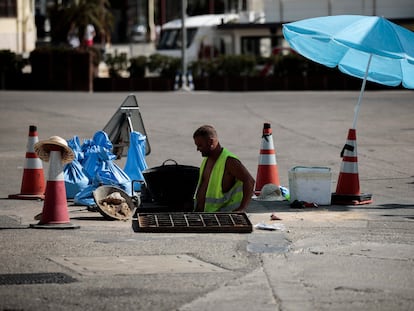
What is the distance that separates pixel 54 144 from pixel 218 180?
1671 mm

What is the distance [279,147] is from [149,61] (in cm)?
2454

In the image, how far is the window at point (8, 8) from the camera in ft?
180

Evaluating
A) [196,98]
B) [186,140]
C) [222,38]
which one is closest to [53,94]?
[196,98]

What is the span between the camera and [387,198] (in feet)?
41.9

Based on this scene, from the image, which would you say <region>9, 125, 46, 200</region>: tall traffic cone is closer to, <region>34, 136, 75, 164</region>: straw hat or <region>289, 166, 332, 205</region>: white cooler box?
<region>34, 136, 75, 164</region>: straw hat

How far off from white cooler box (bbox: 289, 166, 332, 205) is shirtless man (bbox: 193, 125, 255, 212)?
3.73ft

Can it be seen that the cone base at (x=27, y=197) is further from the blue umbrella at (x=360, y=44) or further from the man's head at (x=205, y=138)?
the blue umbrella at (x=360, y=44)

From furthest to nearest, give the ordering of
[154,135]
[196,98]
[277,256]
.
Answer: [196,98]
[154,135]
[277,256]

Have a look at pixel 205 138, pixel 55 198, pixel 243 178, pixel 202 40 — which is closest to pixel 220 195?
pixel 243 178

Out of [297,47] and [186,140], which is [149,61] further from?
[297,47]

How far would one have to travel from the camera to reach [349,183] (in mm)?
12352

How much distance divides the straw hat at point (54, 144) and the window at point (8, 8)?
45065mm

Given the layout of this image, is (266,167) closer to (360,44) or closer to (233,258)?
(360,44)

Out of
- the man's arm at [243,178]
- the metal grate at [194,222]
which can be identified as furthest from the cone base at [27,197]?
the man's arm at [243,178]
